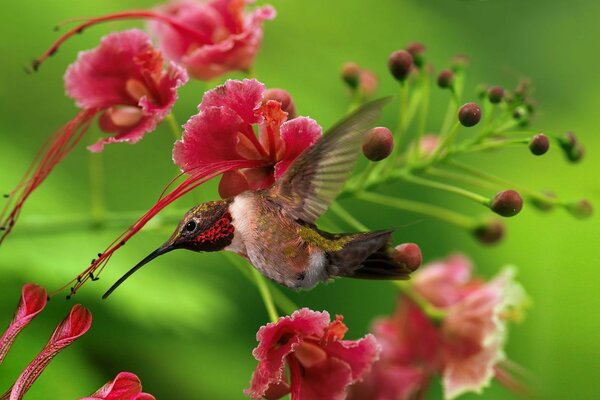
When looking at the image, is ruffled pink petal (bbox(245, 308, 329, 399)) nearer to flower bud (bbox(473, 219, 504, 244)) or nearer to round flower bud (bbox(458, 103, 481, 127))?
round flower bud (bbox(458, 103, 481, 127))

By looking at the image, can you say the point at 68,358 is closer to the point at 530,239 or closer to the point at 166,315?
the point at 166,315

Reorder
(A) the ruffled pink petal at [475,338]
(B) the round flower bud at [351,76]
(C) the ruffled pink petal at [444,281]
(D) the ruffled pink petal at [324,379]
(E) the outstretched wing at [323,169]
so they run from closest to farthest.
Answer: (E) the outstretched wing at [323,169], (D) the ruffled pink petal at [324,379], (B) the round flower bud at [351,76], (A) the ruffled pink petal at [475,338], (C) the ruffled pink petal at [444,281]

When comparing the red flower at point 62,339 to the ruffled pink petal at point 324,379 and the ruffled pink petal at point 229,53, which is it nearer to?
the ruffled pink petal at point 324,379

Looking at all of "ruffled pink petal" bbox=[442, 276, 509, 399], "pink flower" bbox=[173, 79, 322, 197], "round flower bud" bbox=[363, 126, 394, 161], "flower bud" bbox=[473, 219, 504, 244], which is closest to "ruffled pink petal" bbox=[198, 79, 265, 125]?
"pink flower" bbox=[173, 79, 322, 197]

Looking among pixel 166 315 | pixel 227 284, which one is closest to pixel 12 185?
pixel 166 315

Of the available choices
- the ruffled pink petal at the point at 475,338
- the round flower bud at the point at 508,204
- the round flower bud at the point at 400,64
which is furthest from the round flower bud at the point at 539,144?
the ruffled pink petal at the point at 475,338
